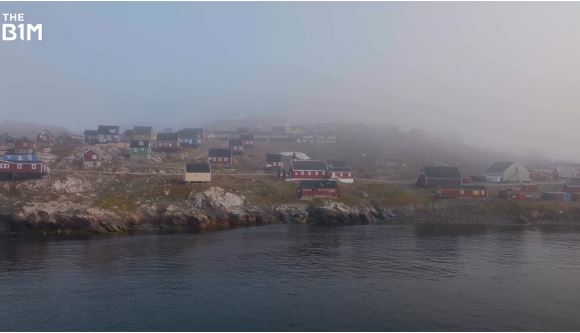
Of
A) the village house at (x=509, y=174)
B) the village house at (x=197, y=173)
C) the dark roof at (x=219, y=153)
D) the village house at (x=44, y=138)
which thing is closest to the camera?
the village house at (x=197, y=173)

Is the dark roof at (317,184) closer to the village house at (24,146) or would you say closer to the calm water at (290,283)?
the calm water at (290,283)

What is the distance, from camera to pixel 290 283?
4678 centimetres

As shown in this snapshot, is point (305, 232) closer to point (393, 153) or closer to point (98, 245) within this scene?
point (98, 245)

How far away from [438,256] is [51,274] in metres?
46.8

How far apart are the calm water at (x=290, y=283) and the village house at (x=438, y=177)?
30250mm

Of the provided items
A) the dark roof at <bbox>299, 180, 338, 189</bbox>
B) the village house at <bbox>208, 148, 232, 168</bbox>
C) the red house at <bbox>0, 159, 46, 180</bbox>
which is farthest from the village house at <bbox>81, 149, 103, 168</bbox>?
the dark roof at <bbox>299, 180, 338, 189</bbox>

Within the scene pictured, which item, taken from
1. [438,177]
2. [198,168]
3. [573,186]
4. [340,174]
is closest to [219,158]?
[198,168]

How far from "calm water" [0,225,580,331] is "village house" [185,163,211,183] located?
24.5m

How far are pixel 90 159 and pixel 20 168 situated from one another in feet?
59.8

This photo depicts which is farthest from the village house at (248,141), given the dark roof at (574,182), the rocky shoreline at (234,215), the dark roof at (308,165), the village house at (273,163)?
the dark roof at (574,182)

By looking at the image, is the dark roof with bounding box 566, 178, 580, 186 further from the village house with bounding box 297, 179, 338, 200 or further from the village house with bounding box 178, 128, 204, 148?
the village house with bounding box 178, 128, 204, 148

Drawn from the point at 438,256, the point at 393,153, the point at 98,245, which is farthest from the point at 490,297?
the point at 393,153

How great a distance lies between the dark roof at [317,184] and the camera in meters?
97.4

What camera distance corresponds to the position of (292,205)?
3652 inches
